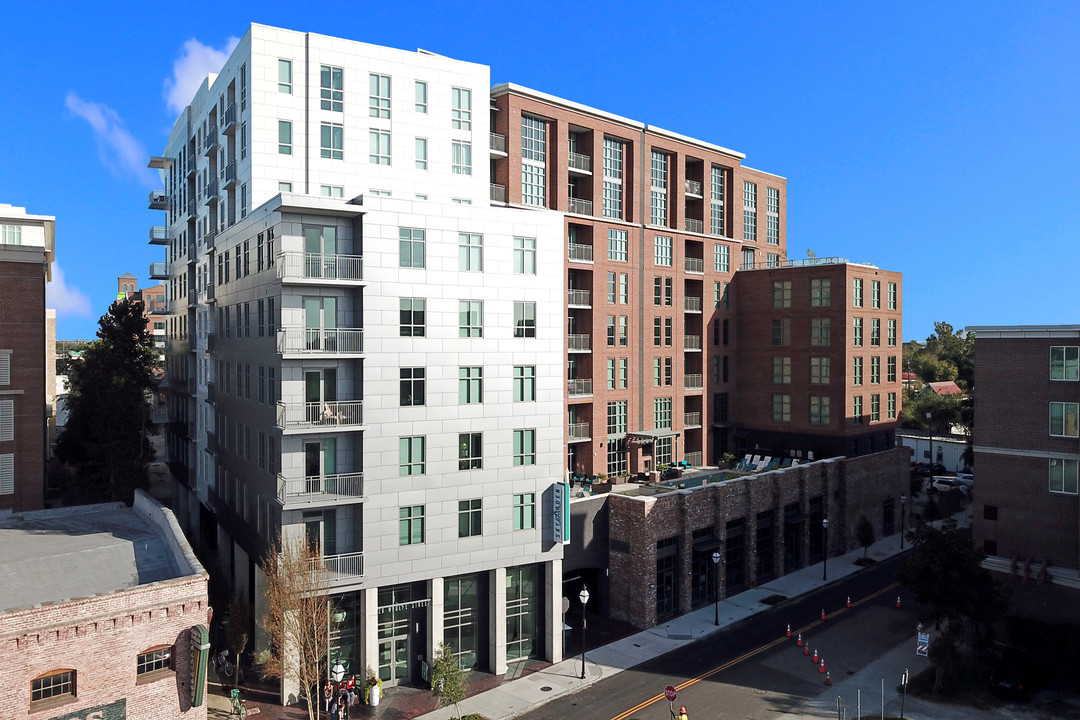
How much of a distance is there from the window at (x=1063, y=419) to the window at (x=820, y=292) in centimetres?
2354

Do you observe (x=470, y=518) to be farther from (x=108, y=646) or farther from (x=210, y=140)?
(x=210, y=140)

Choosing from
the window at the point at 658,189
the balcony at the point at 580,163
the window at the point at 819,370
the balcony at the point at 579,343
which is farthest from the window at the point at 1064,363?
the balcony at the point at 580,163

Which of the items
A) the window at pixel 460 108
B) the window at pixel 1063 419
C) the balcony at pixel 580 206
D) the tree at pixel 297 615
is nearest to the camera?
the tree at pixel 297 615

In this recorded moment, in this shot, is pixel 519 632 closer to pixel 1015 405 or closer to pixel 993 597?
pixel 993 597

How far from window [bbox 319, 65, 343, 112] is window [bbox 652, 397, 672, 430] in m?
31.5

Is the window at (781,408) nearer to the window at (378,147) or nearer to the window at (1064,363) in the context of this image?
the window at (1064,363)

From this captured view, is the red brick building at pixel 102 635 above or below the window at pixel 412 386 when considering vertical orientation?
below

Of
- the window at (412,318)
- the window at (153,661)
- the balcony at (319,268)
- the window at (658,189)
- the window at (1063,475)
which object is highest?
the window at (658,189)

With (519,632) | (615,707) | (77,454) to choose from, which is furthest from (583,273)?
(77,454)

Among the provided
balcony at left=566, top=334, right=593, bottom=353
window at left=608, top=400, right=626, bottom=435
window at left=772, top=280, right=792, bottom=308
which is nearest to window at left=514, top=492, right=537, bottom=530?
balcony at left=566, top=334, right=593, bottom=353

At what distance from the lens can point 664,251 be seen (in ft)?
189

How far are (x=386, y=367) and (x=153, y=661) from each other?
43.7ft

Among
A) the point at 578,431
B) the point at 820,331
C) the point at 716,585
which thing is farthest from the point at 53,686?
the point at 820,331

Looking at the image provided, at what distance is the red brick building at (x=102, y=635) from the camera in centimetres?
2091
